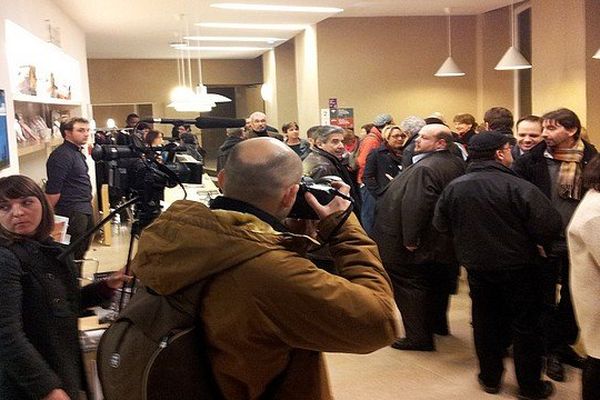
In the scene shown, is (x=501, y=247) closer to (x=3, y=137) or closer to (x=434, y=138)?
(x=434, y=138)

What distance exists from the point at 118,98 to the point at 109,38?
3.40m

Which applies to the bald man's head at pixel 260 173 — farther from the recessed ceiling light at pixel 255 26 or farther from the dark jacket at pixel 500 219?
the recessed ceiling light at pixel 255 26

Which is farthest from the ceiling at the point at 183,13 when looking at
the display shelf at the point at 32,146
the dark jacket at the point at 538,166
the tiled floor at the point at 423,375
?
the tiled floor at the point at 423,375

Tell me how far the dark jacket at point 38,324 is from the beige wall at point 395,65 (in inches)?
295

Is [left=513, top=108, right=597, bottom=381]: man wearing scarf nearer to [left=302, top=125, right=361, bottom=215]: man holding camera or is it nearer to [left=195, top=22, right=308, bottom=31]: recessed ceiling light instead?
[left=302, top=125, right=361, bottom=215]: man holding camera

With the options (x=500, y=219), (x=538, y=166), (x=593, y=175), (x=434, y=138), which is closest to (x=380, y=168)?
(x=434, y=138)

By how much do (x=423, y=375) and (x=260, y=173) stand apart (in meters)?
2.70

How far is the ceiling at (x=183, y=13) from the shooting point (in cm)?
738

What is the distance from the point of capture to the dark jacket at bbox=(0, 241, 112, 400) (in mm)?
1770

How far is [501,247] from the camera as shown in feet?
10.3

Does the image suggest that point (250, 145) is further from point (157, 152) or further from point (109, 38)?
point (109, 38)

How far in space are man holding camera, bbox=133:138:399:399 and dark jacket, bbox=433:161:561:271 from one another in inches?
74.9

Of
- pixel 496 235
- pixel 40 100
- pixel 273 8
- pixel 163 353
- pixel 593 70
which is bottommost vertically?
pixel 496 235

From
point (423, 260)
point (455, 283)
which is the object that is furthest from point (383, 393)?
point (455, 283)
